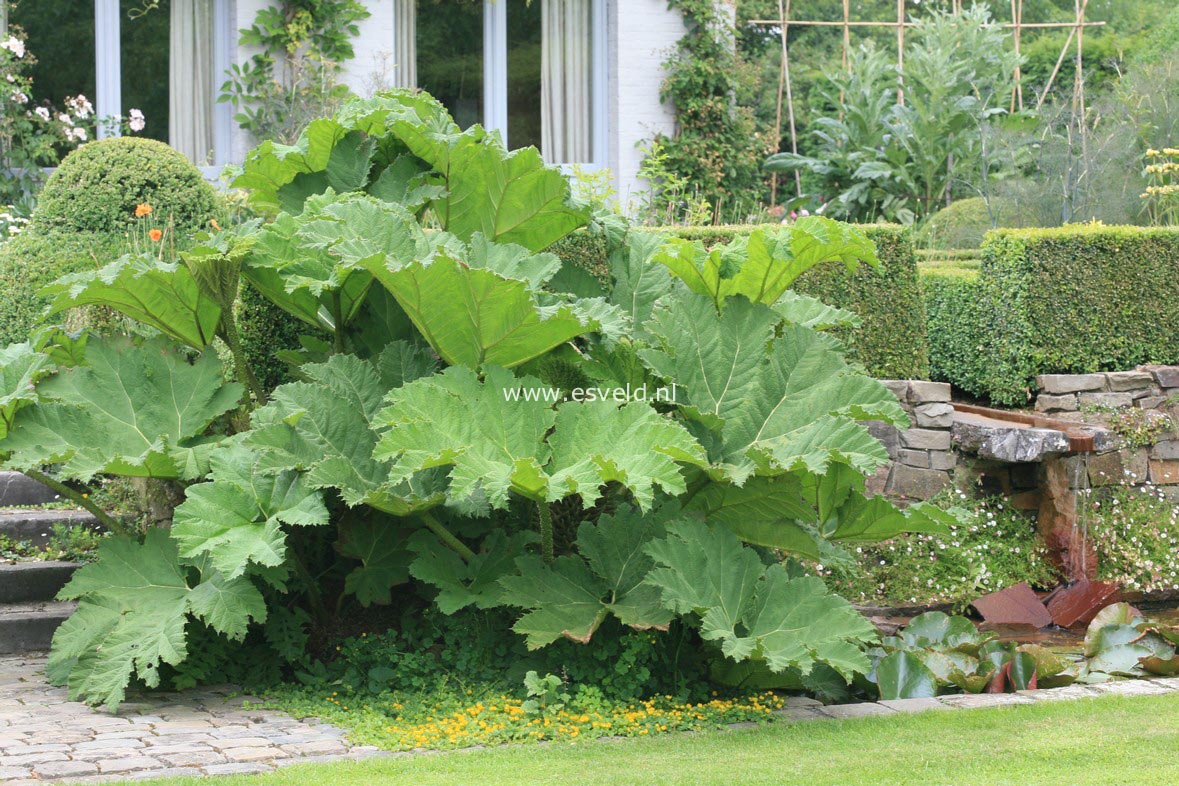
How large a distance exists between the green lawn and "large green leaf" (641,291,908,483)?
3.12ft

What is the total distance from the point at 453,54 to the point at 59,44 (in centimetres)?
358

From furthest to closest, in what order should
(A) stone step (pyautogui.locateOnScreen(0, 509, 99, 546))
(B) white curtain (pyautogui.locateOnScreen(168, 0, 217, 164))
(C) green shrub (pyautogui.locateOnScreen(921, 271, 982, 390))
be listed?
1. (B) white curtain (pyautogui.locateOnScreen(168, 0, 217, 164))
2. (C) green shrub (pyautogui.locateOnScreen(921, 271, 982, 390))
3. (A) stone step (pyautogui.locateOnScreen(0, 509, 99, 546))

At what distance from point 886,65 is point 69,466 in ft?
39.5

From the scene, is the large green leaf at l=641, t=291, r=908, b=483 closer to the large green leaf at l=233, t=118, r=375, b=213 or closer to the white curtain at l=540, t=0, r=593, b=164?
the large green leaf at l=233, t=118, r=375, b=213

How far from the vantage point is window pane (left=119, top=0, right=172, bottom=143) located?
11133 millimetres

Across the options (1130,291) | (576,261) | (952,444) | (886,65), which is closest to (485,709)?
(576,261)

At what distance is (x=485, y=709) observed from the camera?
170 inches

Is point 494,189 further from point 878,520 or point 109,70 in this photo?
point 109,70

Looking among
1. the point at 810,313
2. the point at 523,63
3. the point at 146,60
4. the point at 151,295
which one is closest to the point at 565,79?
the point at 523,63

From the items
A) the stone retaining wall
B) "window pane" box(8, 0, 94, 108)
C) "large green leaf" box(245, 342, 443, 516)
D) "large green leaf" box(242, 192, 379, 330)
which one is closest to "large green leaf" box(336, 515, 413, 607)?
"large green leaf" box(245, 342, 443, 516)

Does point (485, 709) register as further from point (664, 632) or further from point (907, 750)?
point (907, 750)

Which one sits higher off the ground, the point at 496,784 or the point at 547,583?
the point at 547,583

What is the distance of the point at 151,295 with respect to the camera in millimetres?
4754

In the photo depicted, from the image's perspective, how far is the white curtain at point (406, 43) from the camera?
11781 mm
